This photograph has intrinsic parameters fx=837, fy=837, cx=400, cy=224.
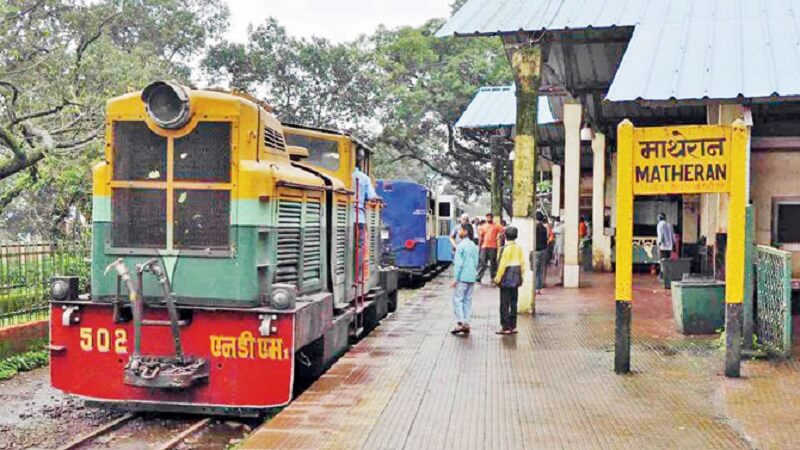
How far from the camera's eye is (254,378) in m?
7.21

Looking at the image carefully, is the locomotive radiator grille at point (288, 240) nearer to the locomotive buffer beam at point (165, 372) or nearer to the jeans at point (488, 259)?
the locomotive buffer beam at point (165, 372)

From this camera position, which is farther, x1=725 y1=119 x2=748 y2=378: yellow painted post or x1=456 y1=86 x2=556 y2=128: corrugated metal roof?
x1=456 y1=86 x2=556 y2=128: corrugated metal roof

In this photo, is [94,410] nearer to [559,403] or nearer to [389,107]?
[559,403]

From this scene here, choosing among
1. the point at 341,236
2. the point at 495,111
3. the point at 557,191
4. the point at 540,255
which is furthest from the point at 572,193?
the point at 557,191

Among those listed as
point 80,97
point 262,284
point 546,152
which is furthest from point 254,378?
point 546,152

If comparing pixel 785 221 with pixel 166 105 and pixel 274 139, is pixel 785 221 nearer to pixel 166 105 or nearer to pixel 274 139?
pixel 274 139

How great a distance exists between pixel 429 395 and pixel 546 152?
22690 mm

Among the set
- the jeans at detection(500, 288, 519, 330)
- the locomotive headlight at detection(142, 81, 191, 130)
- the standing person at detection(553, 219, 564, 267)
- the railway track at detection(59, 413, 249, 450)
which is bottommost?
the railway track at detection(59, 413, 249, 450)

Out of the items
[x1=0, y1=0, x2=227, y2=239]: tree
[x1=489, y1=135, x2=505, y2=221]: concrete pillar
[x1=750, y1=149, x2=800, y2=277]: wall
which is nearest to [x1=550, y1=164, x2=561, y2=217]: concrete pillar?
[x1=489, y1=135, x2=505, y2=221]: concrete pillar

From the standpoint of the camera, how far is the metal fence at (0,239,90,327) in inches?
408

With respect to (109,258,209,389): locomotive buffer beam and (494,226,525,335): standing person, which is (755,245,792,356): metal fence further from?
(109,258,209,389): locomotive buffer beam

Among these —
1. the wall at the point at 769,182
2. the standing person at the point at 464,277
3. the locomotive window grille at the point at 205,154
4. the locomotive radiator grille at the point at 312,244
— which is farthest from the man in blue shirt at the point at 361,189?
the wall at the point at 769,182

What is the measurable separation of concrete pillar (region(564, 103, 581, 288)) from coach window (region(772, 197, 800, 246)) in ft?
19.3

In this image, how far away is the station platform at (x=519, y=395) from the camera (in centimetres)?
589
